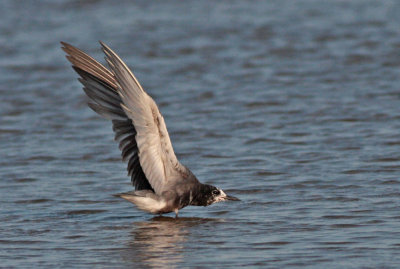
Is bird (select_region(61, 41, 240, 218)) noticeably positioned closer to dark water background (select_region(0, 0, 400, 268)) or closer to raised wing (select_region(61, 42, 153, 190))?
raised wing (select_region(61, 42, 153, 190))

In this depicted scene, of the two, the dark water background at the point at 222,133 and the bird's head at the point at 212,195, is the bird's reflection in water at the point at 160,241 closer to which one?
the dark water background at the point at 222,133

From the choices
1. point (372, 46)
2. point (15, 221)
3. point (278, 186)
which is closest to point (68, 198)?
point (15, 221)

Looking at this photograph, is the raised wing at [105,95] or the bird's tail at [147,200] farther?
the raised wing at [105,95]

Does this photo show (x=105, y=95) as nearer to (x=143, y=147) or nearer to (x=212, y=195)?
(x=143, y=147)

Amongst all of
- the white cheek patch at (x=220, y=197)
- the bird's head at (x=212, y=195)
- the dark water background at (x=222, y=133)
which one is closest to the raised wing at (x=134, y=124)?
→ the bird's head at (x=212, y=195)

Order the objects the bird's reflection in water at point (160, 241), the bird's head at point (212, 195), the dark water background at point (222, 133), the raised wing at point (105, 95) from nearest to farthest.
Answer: the bird's reflection in water at point (160, 241), the dark water background at point (222, 133), the raised wing at point (105, 95), the bird's head at point (212, 195)

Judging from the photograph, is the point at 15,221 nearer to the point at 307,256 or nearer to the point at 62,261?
the point at 62,261

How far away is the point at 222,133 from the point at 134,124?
3.62 meters

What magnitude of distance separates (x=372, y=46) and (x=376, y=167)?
625cm

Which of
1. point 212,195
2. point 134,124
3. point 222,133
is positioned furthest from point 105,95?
point 222,133

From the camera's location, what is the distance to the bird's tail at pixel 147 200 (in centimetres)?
691

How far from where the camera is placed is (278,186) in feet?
26.6

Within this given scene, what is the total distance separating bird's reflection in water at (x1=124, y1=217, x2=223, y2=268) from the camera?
6.02 m

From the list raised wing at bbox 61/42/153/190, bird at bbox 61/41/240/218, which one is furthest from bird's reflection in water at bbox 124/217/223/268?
raised wing at bbox 61/42/153/190
